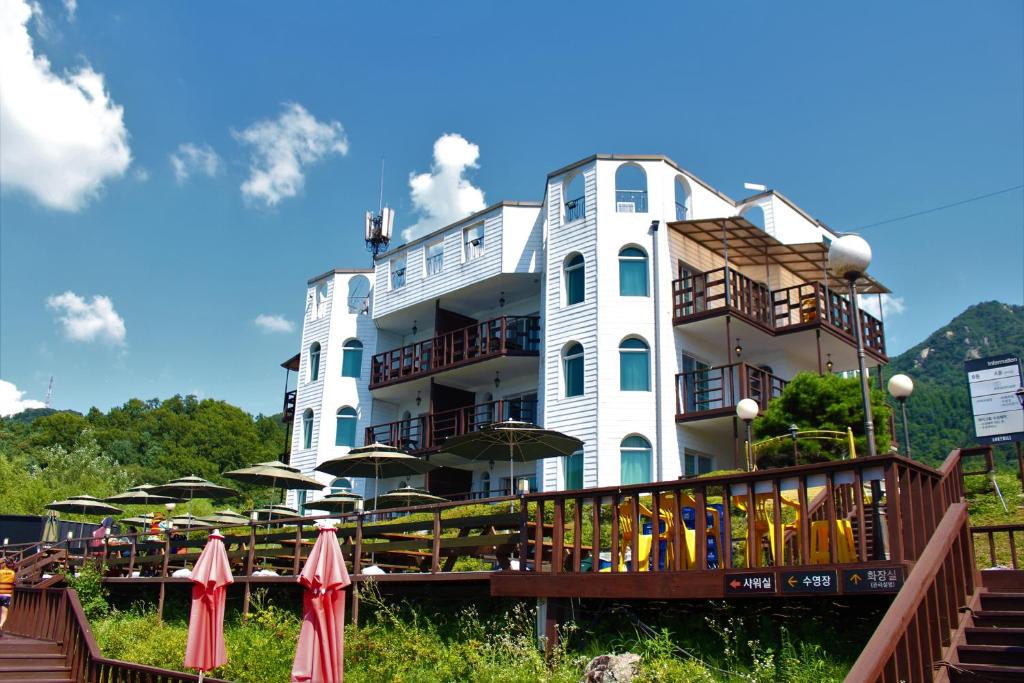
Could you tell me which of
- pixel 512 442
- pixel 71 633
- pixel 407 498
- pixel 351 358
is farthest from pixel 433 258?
pixel 71 633

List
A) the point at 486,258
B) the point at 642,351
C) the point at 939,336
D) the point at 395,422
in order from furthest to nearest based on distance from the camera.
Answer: the point at 939,336 < the point at 395,422 < the point at 486,258 < the point at 642,351

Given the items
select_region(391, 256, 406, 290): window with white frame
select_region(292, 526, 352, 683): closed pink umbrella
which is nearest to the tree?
select_region(292, 526, 352, 683): closed pink umbrella

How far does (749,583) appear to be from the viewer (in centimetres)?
841

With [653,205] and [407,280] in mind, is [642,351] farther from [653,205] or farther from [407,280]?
[407,280]

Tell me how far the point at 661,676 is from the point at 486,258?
829 inches

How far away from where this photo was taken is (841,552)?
9.37 m

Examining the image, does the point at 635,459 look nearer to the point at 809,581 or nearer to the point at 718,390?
the point at 718,390

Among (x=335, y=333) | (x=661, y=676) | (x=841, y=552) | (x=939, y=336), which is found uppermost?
(x=939, y=336)

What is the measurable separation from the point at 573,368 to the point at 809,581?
1725 centimetres

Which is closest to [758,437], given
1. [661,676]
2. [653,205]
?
[653,205]

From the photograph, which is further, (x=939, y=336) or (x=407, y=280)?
(x=939, y=336)

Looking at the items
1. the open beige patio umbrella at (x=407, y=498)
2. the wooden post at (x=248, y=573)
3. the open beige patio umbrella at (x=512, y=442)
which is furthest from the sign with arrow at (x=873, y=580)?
the open beige patio umbrella at (x=407, y=498)

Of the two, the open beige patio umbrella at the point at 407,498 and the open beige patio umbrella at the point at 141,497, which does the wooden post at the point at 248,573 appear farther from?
the open beige patio umbrella at the point at 141,497

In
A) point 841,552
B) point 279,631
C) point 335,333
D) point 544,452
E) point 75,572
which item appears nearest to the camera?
point 841,552
